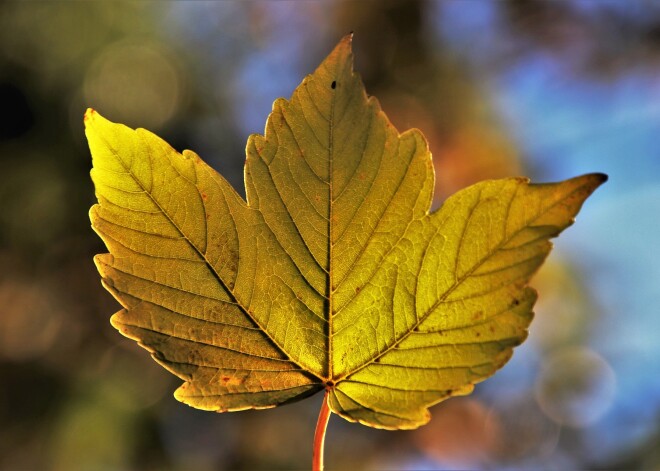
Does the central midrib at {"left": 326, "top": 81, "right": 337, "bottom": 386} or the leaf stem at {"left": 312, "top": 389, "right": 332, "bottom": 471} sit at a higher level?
the central midrib at {"left": 326, "top": 81, "right": 337, "bottom": 386}

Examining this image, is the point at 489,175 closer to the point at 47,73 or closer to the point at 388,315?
the point at 47,73

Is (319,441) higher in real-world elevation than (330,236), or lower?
lower

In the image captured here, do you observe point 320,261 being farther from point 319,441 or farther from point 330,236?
point 319,441

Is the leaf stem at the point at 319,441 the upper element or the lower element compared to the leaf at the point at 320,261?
lower

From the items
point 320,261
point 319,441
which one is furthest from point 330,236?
point 319,441

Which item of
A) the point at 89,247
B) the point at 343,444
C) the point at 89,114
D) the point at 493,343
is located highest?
the point at 89,247

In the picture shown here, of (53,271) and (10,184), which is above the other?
(10,184)

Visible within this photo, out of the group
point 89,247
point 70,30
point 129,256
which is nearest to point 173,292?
point 129,256

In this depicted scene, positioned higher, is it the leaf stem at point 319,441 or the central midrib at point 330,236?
the central midrib at point 330,236
